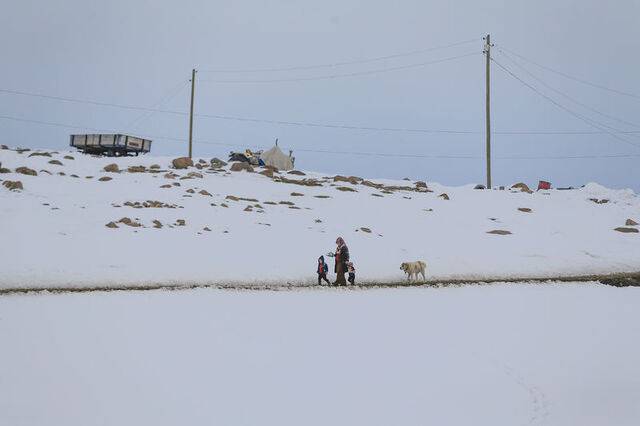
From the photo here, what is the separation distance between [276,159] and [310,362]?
144 ft

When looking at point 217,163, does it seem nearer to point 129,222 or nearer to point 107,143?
point 107,143

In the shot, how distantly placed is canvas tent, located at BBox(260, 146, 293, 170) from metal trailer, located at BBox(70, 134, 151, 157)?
450 inches

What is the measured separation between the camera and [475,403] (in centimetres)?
845

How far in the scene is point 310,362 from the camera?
1008 centimetres

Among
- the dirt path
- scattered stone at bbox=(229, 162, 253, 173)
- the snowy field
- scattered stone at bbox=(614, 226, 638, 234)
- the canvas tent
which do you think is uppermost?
the canvas tent

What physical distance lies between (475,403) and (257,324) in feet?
19.1

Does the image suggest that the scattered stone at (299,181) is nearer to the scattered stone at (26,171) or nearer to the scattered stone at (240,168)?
the scattered stone at (240,168)

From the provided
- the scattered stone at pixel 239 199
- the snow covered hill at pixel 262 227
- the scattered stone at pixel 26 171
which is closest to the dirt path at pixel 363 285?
the snow covered hill at pixel 262 227

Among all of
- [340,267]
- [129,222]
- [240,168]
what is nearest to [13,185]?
[129,222]

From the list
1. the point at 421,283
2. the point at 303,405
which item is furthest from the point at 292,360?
the point at 421,283

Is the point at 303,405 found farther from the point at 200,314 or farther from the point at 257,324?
the point at 200,314

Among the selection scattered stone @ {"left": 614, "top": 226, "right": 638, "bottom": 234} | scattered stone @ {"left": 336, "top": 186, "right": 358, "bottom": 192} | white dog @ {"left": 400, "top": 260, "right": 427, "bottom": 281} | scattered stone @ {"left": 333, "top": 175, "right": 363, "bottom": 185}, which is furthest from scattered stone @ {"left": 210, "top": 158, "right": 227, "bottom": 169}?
scattered stone @ {"left": 614, "top": 226, "right": 638, "bottom": 234}

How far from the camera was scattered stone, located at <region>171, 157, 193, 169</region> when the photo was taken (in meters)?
44.0

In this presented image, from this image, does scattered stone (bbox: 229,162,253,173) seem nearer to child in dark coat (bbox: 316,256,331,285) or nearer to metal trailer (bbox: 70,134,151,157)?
metal trailer (bbox: 70,134,151,157)
